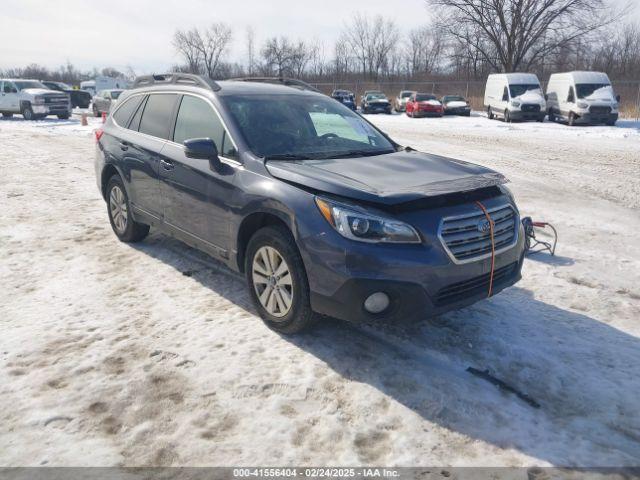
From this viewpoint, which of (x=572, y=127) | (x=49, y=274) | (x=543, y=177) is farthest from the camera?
(x=572, y=127)

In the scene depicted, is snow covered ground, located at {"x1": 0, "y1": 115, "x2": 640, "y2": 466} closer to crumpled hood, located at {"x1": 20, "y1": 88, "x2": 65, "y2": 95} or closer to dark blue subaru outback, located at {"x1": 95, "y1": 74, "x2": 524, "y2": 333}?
dark blue subaru outback, located at {"x1": 95, "y1": 74, "x2": 524, "y2": 333}

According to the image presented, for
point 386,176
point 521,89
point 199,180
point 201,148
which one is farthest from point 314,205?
point 521,89

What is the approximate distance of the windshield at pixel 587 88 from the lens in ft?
74.8

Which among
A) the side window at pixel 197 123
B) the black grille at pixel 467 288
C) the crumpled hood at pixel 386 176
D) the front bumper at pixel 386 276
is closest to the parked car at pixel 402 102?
the side window at pixel 197 123

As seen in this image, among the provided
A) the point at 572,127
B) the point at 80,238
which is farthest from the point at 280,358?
the point at 572,127

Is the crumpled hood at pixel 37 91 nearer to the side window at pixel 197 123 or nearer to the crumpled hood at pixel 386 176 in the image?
the side window at pixel 197 123

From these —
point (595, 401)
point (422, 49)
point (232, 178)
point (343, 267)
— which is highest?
point (422, 49)

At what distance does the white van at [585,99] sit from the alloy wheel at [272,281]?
22461mm

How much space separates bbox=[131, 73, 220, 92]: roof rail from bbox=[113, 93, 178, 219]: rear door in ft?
0.64

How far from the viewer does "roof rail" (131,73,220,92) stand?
4895 mm

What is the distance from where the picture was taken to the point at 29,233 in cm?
653

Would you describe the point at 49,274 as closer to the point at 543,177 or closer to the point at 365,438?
the point at 365,438

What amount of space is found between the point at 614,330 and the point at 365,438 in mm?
2497

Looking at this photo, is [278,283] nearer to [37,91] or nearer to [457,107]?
[37,91]
